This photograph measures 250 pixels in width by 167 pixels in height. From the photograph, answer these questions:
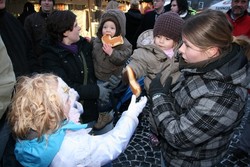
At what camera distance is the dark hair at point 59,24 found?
2165 millimetres

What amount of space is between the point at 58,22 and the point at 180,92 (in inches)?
48.9

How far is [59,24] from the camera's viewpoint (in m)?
2.16

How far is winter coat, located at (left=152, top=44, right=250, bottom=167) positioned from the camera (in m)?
1.36

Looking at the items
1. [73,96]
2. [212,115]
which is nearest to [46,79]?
[73,96]

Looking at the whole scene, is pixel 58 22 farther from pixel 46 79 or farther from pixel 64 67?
pixel 46 79

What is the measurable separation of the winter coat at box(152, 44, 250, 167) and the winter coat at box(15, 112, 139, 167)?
33 centimetres

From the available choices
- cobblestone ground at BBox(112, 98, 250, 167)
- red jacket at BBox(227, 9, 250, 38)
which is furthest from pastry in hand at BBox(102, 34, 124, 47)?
red jacket at BBox(227, 9, 250, 38)

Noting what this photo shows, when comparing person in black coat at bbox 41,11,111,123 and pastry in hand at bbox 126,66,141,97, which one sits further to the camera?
person in black coat at bbox 41,11,111,123

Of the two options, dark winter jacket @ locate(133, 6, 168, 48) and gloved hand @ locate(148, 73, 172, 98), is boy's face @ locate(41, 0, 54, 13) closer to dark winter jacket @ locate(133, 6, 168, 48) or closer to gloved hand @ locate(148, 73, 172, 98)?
dark winter jacket @ locate(133, 6, 168, 48)

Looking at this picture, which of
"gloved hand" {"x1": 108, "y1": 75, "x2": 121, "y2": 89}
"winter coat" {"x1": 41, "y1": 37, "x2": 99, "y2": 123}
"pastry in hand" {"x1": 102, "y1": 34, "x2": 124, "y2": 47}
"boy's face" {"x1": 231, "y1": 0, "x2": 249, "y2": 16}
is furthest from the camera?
"boy's face" {"x1": 231, "y1": 0, "x2": 249, "y2": 16}

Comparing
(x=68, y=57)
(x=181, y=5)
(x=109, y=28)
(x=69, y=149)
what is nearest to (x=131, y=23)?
(x=181, y=5)

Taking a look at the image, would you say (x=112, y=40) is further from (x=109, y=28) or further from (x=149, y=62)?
(x=149, y=62)

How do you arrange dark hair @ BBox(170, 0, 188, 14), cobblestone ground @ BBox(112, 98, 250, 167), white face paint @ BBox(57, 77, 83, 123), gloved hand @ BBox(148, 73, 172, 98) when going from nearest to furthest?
white face paint @ BBox(57, 77, 83, 123) → gloved hand @ BBox(148, 73, 172, 98) → cobblestone ground @ BBox(112, 98, 250, 167) → dark hair @ BBox(170, 0, 188, 14)

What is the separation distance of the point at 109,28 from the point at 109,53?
0.37 meters
